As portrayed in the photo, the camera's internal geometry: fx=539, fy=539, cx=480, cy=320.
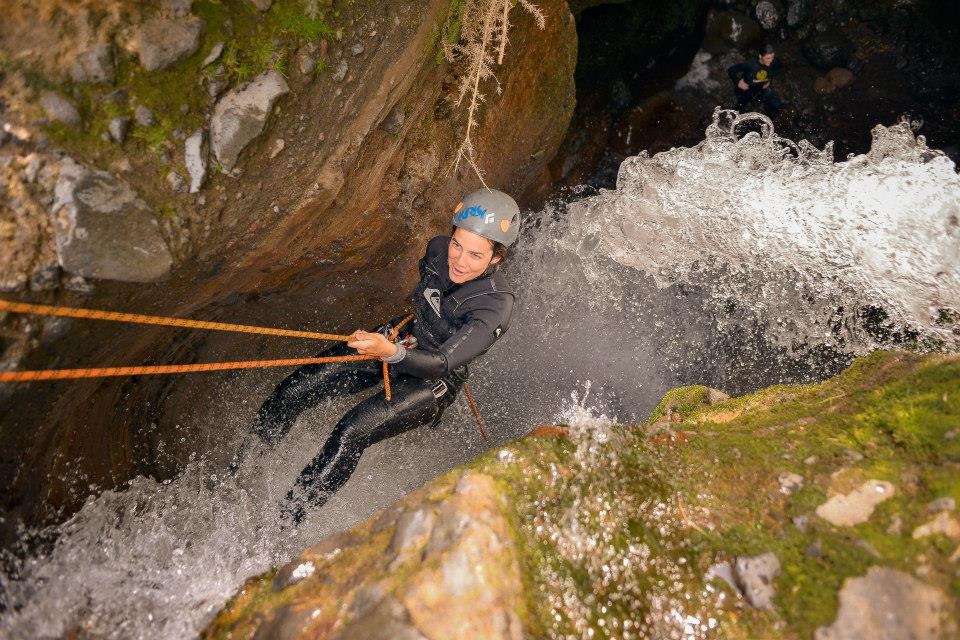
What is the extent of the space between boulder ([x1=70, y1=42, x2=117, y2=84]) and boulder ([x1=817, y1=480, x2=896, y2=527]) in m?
3.94

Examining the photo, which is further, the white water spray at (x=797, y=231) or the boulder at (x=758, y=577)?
the white water spray at (x=797, y=231)

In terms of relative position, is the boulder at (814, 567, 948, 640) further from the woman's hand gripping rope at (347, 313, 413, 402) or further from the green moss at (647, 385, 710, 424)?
the woman's hand gripping rope at (347, 313, 413, 402)

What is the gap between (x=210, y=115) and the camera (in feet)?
10.2

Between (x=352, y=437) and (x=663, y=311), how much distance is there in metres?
3.88

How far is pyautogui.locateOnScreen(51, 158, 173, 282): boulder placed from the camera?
265 cm

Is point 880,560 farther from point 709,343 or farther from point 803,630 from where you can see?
point 709,343

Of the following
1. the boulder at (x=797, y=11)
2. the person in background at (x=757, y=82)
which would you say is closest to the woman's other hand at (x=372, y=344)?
the person in background at (x=757, y=82)

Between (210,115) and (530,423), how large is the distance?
417 centimetres

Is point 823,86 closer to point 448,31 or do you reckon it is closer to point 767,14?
point 767,14

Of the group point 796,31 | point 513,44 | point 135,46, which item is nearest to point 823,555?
point 135,46

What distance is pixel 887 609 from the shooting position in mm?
1966

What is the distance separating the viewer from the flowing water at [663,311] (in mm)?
4320

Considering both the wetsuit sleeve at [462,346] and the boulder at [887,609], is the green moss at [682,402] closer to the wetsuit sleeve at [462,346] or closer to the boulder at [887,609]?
the wetsuit sleeve at [462,346]

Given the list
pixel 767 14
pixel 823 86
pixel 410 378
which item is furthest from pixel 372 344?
pixel 767 14
